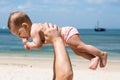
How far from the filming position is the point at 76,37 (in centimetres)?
310

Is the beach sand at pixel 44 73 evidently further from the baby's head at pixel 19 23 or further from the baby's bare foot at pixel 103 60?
the baby's head at pixel 19 23

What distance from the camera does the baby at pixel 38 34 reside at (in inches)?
112

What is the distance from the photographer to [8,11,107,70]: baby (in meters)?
2.84

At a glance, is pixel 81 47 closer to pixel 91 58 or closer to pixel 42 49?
pixel 91 58

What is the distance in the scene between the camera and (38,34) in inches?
113

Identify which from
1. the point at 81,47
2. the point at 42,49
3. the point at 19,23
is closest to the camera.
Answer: the point at 19,23

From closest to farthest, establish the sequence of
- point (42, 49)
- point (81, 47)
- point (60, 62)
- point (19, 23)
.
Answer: point (60, 62), point (19, 23), point (81, 47), point (42, 49)

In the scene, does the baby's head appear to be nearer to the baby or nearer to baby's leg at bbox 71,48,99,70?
the baby

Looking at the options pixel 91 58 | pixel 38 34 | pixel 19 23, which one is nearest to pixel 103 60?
pixel 91 58

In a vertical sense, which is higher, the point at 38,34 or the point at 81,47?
the point at 38,34

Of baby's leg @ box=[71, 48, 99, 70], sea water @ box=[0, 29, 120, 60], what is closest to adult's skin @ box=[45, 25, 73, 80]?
baby's leg @ box=[71, 48, 99, 70]

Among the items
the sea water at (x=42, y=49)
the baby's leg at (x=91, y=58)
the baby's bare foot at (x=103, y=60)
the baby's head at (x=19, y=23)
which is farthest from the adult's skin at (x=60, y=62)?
the sea water at (x=42, y=49)

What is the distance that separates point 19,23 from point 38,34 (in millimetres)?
168

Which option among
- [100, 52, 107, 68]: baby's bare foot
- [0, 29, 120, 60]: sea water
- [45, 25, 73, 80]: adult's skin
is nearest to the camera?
[45, 25, 73, 80]: adult's skin
